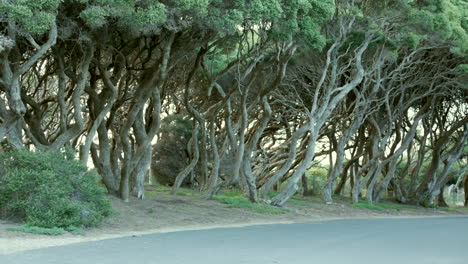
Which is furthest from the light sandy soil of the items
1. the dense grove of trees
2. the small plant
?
the dense grove of trees

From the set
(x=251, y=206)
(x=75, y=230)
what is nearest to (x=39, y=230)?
(x=75, y=230)

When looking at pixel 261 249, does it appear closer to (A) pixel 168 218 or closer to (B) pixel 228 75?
(A) pixel 168 218

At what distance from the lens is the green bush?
48.3 feet

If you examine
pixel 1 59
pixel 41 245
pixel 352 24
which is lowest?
pixel 41 245

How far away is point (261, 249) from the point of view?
12.0m

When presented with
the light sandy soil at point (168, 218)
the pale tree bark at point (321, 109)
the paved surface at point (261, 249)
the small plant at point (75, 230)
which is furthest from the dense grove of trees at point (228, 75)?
the paved surface at point (261, 249)

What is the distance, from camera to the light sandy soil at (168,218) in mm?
13102

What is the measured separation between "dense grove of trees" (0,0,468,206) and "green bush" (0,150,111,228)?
1.95 meters

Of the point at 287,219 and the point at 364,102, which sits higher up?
the point at 364,102

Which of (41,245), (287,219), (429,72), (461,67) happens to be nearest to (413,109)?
A: (429,72)

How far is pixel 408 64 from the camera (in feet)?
103

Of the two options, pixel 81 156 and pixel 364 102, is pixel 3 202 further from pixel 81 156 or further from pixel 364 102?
pixel 364 102

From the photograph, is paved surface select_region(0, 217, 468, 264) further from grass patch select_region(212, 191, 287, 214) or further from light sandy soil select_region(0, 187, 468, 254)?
grass patch select_region(212, 191, 287, 214)

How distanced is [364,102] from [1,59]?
58.3ft
